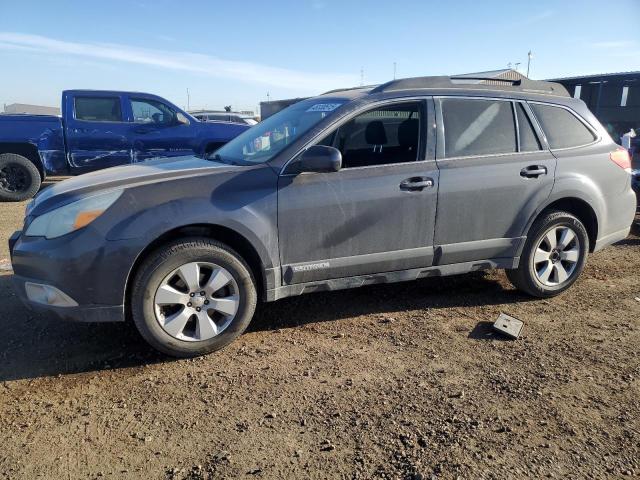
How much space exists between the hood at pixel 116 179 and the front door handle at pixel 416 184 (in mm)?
1249

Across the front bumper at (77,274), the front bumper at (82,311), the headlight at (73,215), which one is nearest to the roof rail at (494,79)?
the headlight at (73,215)

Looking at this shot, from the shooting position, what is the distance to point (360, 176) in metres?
3.61

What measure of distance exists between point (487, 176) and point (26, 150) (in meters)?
8.54

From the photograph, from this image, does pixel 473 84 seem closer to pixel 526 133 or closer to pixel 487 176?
pixel 526 133

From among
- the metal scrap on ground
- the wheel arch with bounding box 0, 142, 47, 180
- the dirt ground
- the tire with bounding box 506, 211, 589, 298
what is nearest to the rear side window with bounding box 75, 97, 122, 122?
the wheel arch with bounding box 0, 142, 47, 180

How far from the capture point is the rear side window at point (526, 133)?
4172mm

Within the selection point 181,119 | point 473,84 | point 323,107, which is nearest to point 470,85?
point 473,84

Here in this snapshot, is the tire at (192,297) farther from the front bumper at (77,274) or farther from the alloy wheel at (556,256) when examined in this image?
the alloy wheel at (556,256)

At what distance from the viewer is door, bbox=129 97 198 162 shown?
31.0ft

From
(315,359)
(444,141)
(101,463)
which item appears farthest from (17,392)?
(444,141)

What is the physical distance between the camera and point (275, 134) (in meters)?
3.98

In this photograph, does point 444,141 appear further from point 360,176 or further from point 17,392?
point 17,392

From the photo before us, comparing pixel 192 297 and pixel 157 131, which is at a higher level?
pixel 157 131

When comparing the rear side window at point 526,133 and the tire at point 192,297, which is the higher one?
the rear side window at point 526,133
